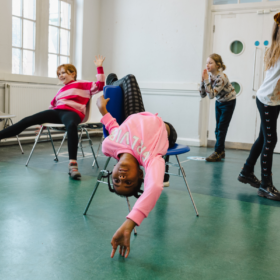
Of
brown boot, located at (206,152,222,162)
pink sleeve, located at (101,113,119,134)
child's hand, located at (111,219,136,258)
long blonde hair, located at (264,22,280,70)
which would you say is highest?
long blonde hair, located at (264,22,280,70)

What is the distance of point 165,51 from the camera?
6.09 meters

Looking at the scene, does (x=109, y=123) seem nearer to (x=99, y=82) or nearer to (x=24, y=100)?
(x=99, y=82)

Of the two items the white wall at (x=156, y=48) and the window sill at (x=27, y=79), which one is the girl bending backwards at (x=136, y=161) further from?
the white wall at (x=156, y=48)

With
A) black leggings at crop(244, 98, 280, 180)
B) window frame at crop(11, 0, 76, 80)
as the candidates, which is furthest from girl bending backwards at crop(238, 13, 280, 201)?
window frame at crop(11, 0, 76, 80)

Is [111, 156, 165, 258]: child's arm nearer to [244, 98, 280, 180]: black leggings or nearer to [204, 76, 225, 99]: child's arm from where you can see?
[244, 98, 280, 180]: black leggings

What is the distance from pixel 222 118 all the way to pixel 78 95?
186cm

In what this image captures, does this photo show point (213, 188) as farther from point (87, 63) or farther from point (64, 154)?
point (87, 63)

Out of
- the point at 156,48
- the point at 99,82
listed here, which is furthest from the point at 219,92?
the point at 156,48

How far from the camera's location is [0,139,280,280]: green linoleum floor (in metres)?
1.52

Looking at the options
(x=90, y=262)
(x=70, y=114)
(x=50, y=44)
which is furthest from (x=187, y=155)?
(x=90, y=262)

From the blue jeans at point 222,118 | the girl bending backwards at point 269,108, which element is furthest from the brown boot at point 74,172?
the blue jeans at point 222,118

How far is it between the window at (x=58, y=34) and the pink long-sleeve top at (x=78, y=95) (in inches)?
98.2

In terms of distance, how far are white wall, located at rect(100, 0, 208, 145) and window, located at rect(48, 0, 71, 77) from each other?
832 mm

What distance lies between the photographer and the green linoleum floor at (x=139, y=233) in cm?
152
